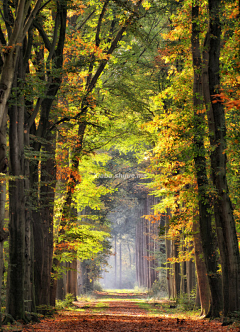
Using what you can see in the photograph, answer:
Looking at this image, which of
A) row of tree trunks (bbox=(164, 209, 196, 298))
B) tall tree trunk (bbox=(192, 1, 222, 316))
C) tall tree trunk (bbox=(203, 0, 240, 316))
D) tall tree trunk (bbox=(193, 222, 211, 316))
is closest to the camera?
tall tree trunk (bbox=(203, 0, 240, 316))

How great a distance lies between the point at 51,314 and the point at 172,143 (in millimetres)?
7230

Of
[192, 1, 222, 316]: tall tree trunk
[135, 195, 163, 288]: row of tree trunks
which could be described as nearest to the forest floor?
[192, 1, 222, 316]: tall tree trunk

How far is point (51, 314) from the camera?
12.1 m

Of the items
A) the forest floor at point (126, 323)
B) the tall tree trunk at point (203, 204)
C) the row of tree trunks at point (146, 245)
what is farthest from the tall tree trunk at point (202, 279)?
the row of tree trunks at point (146, 245)

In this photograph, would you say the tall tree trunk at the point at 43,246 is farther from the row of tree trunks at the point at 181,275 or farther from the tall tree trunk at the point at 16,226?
the row of tree trunks at the point at 181,275

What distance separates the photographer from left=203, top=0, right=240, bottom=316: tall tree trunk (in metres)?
8.69

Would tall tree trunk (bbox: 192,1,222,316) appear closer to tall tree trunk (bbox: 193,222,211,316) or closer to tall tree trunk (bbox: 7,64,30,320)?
tall tree trunk (bbox: 193,222,211,316)

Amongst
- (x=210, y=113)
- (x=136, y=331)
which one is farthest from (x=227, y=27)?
(x=136, y=331)

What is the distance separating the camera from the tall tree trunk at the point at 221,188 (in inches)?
342

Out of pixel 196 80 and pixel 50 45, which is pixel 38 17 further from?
pixel 196 80

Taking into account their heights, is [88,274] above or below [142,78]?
below

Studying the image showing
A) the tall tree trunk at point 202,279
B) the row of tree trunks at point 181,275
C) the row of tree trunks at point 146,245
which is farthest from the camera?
the row of tree trunks at point 146,245

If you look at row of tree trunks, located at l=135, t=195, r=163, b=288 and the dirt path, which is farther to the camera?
row of tree trunks, located at l=135, t=195, r=163, b=288

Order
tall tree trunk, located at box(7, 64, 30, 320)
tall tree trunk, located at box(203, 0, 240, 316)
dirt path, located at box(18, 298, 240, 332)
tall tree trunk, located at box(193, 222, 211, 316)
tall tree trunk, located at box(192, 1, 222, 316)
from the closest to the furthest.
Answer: dirt path, located at box(18, 298, 240, 332), tall tree trunk, located at box(7, 64, 30, 320), tall tree trunk, located at box(203, 0, 240, 316), tall tree trunk, located at box(192, 1, 222, 316), tall tree trunk, located at box(193, 222, 211, 316)
